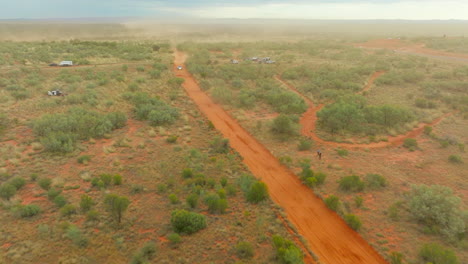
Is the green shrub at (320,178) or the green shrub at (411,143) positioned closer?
the green shrub at (320,178)

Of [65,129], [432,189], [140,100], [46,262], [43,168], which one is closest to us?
[46,262]

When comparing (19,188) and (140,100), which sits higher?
(140,100)

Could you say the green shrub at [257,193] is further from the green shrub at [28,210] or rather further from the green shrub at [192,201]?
the green shrub at [28,210]

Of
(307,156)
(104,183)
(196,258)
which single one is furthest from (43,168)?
(307,156)

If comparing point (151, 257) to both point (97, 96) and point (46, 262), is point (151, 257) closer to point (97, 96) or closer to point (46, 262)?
point (46, 262)

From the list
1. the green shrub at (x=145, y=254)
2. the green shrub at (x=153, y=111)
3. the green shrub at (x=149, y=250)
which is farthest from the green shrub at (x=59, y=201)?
the green shrub at (x=153, y=111)
